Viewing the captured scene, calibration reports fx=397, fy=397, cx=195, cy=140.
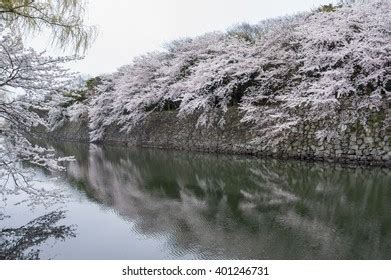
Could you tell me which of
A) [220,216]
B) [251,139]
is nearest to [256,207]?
[220,216]

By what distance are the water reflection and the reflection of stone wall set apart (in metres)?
1.05

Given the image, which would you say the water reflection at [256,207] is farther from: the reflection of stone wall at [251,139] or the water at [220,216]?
the reflection of stone wall at [251,139]

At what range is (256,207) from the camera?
23.8 feet

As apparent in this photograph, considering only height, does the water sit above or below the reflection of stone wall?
below

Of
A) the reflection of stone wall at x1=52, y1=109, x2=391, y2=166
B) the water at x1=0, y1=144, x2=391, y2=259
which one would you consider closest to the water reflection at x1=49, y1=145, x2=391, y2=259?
the water at x1=0, y1=144, x2=391, y2=259

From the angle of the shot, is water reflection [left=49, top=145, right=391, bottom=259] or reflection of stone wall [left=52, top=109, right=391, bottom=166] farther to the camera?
reflection of stone wall [left=52, top=109, right=391, bottom=166]

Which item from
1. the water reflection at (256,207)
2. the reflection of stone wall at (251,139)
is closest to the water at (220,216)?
the water reflection at (256,207)

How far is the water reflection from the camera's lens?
5.05m

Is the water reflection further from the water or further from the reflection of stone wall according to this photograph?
the reflection of stone wall

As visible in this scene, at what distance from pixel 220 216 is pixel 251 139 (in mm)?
9173

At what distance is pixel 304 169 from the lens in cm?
1137

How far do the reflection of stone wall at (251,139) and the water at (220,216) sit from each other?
1.16 metres

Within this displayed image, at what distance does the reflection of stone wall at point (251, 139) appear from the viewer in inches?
463

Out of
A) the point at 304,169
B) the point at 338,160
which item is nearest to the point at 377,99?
the point at 338,160
